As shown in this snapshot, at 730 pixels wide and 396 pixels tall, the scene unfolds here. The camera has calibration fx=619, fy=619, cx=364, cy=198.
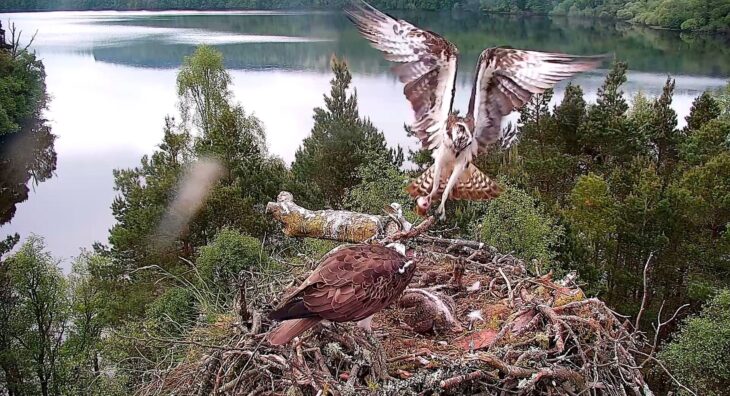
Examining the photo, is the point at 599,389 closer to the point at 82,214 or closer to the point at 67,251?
the point at 67,251

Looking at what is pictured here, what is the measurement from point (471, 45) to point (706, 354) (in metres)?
41.2

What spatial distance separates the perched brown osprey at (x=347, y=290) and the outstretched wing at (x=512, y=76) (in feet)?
5.58

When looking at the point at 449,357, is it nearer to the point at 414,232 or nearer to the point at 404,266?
the point at 404,266

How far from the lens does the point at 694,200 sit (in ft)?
47.3

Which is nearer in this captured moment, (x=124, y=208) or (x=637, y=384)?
(x=637, y=384)

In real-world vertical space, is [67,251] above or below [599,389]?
below

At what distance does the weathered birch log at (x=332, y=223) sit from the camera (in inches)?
286

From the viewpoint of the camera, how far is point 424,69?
6145mm

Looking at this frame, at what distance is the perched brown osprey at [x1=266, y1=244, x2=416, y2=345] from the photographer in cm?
465

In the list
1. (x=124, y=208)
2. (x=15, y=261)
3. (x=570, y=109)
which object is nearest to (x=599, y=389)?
Result: (x=15, y=261)

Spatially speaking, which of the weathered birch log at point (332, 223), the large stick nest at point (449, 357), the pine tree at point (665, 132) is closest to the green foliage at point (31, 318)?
the weathered birch log at point (332, 223)

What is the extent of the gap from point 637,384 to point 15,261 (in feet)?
44.0

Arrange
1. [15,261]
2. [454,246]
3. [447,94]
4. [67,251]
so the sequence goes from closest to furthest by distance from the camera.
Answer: [447,94]
[454,246]
[15,261]
[67,251]

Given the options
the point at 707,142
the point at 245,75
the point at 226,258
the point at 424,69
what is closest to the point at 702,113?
the point at 707,142
